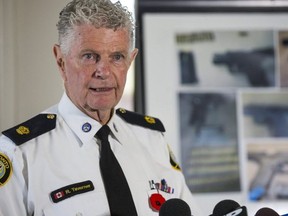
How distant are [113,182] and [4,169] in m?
0.17

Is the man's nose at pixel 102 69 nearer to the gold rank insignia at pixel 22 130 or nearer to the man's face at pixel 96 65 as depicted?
the man's face at pixel 96 65

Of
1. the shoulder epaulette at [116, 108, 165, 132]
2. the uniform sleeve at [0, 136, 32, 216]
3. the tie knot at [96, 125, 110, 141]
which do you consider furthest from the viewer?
the shoulder epaulette at [116, 108, 165, 132]

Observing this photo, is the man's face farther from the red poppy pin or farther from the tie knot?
the red poppy pin

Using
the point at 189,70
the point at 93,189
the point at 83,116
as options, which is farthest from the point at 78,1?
the point at 189,70

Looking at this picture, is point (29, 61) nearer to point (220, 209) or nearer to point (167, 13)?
point (220, 209)

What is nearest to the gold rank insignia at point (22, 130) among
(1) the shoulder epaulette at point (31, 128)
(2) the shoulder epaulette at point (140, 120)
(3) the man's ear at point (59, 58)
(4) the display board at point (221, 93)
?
(1) the shoulder epaulette at point (31, 128)

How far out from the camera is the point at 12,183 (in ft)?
2.24

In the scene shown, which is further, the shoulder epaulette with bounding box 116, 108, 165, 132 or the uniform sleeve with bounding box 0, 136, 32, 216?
the shoulder epaulette with bounding box 116, 108, 165, 132

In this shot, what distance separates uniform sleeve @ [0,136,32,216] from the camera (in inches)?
26.3

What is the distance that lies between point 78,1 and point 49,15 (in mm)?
79

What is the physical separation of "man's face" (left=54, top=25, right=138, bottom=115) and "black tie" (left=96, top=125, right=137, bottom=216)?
0.06m

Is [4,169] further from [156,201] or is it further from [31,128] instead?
[156,201]

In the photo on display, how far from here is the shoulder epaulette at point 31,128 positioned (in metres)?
0.73

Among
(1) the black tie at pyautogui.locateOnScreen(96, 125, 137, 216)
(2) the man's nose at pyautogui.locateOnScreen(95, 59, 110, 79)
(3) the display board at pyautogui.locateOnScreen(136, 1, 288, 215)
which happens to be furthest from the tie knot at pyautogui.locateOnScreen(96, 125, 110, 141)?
(3) the display board at pyautogui.locateOnScreen(136, 1, 288, 215)
